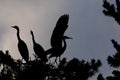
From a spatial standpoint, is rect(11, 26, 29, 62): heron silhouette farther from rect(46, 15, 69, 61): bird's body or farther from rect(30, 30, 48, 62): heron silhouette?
rect(46, 15, 69, 61): bird's body

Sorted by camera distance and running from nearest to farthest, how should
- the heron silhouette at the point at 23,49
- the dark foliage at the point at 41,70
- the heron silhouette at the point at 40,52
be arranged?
the dark foliage at the point at 41,70 < the heron silhouette at the point at 40,52 < the heron silhouette at the point at 23,49

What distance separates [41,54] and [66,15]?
1.05m

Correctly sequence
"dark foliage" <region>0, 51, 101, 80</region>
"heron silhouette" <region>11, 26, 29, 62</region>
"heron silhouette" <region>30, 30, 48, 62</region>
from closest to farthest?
"dark foliage" <region>0, 51, 101, 80</region>
"heron silhouette" <region>30, 30, 48, 62</region>
"heron silhouette" <region>11, 26, 29, 62</region>

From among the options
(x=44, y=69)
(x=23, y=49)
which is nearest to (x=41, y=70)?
(x=44, y=69)

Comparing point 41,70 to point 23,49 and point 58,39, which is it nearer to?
point 58,39

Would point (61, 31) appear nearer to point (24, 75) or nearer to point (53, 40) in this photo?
point (53, 40)

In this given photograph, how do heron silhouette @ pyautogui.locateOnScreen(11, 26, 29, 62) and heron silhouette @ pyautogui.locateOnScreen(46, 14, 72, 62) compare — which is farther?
heron silhouette @ pyautogui.locateOnScreen(11, 26, 29, 62)

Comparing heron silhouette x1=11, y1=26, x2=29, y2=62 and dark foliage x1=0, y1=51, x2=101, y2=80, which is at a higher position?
heron silhouette x1=11, y1=26, x2=29, y2=62

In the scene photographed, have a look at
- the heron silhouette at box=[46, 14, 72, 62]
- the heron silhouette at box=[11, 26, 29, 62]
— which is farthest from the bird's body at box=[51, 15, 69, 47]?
the heron silhouette at box=[11, 26, 29, 62]

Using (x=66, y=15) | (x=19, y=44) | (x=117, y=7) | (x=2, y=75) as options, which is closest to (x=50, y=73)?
(x=2, y=75)

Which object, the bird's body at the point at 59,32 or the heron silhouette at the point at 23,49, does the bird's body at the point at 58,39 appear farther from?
the heron silhouette at the point at 23,49

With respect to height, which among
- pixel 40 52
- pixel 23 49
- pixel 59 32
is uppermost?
pixel 23 49

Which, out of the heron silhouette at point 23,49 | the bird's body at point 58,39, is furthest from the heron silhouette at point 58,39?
the heron silhouette at point 23,49

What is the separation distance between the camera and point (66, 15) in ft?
26.0
